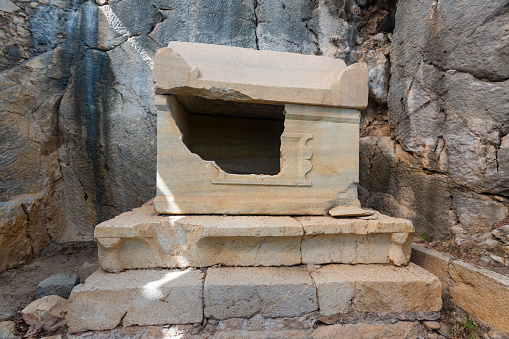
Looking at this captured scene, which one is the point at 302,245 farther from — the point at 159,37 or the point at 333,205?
the point at 159,37

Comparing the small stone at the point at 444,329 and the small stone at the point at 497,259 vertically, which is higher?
the small stone at the point at 497,259

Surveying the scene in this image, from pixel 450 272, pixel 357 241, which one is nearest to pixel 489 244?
pixel 450 272

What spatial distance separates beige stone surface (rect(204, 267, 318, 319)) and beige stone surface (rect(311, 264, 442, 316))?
0.13 metres

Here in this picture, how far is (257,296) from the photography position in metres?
1.94

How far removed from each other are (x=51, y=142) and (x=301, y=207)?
387cm

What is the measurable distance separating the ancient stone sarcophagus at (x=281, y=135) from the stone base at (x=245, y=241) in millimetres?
220

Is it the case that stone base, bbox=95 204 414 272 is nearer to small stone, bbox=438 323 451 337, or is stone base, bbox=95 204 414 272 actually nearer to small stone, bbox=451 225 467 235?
small stone, bbox=438 323 451 337

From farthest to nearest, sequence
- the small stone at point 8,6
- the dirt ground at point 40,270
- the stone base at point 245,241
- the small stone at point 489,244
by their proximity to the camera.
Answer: the small stone at point 8,6, the dirt ground at point 40,270, the small stone at point 489,244, the stone base at point 245,241

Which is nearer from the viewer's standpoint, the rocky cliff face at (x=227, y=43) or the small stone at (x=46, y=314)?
the small stone at (x=46, y=314)

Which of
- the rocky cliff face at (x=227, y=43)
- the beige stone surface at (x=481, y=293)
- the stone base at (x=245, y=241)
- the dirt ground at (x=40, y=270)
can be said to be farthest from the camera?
the rocky cliff face at (x=227, y=43)

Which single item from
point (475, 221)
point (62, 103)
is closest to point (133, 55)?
point (62, 103)

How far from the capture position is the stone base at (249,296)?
6.10 ft

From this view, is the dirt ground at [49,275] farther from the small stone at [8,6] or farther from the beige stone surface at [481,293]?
the small stone at [8,6]

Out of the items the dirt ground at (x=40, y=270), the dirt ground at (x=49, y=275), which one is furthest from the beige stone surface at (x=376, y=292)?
the dirt ground at (x=40, y=270)
